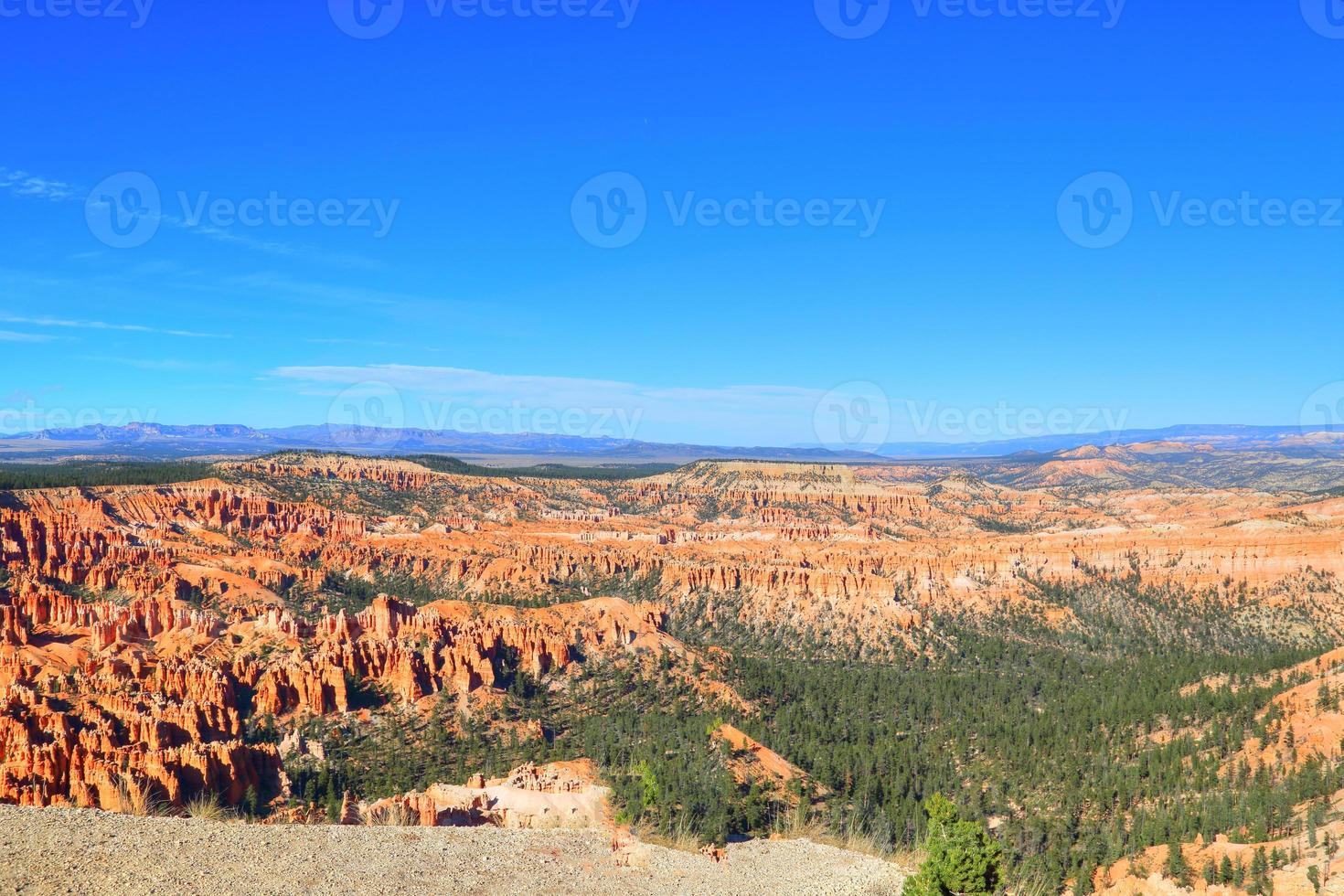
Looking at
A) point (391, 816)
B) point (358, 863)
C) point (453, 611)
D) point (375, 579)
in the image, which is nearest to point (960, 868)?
point (358, 863)

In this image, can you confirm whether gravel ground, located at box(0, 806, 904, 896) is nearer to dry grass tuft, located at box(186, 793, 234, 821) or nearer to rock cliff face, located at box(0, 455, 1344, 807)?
dry grass tuft, located at box(186, 793, 234, 821)

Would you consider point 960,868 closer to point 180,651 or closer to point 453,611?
point 180,651

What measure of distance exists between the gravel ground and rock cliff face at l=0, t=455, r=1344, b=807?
15764 millimetres

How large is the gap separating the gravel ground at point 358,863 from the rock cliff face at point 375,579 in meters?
15.8

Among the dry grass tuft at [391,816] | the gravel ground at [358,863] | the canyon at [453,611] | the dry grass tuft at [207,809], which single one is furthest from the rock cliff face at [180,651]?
the gravel ground at [358,863]

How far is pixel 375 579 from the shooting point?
13312 centimetres

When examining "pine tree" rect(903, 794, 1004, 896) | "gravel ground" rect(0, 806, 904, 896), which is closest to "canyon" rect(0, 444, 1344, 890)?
"gravel ground" rect(0, 806, 904, 896)

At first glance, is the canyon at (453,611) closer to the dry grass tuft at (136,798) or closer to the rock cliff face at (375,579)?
the dry grass tuft at (136,798)

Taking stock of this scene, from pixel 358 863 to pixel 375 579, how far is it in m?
104

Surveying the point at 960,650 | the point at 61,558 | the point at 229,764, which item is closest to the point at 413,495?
the point at 61,558

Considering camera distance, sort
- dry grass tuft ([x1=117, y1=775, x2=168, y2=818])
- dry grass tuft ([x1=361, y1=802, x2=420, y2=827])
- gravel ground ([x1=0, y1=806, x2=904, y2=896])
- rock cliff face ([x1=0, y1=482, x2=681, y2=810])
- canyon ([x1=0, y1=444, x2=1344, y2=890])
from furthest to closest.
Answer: canyon ([x1=0, y1=444, x2=1344, y2=890]), rock cliff face ([x1=0, y1=482, x2=681, y2=810]), dry grass tuft ([x1=361, y1=802, x2=420, y2=827]), dry grass tuft ([x1=117, y1=775, x2=168, y2=818]), gravel ground ([x1=0, y1=806, x2=904, y2=896])

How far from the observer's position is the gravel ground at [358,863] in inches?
1218

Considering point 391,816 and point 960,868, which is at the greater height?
point 960,868

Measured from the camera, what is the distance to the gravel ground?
30.9 meters
